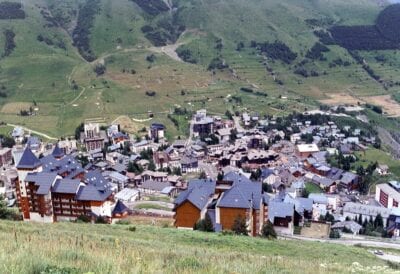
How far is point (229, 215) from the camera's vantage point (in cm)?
3128

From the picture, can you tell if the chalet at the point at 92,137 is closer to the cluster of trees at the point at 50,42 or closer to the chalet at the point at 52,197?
the chalet at the point at 52,197

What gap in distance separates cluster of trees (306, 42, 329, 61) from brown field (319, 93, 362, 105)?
22.2m

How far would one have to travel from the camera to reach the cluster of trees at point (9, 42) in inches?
3989

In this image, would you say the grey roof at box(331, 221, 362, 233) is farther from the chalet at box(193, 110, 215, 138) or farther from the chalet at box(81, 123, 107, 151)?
the chalet at box(81, 123, 107, 151)

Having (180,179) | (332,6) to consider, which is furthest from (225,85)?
(332,6)

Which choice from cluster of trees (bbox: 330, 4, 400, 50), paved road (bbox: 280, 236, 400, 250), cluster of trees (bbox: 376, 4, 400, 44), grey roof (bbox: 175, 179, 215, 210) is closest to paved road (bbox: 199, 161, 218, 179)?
grey roof (bbox: 175, 179, 215, 210)

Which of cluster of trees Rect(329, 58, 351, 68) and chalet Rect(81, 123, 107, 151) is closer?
chalet Rect(81, 123, 107, 151)

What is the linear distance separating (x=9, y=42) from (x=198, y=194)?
296ft

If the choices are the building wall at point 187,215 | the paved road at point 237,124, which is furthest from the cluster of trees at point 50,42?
the building wall at point 187,215

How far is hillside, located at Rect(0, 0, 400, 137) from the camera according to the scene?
80.8 m

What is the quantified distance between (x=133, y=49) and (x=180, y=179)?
→ 216 ft

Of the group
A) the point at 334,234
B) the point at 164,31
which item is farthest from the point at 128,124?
the point at 164,31

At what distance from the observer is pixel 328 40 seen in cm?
12581

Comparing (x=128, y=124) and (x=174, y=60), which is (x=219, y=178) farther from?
(x=174, y=60)
